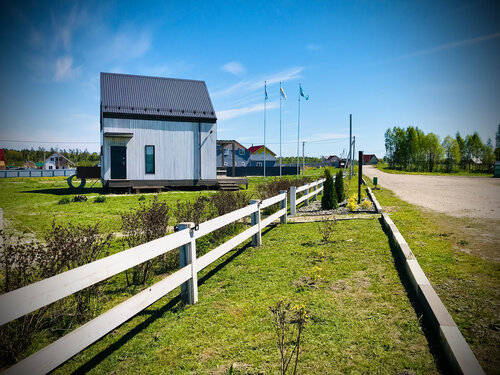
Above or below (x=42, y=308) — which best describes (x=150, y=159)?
above

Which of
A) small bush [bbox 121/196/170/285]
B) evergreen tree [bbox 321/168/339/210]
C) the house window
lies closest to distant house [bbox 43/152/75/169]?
the house window

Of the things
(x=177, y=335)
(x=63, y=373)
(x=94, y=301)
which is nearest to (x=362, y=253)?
(x=177, y=335)

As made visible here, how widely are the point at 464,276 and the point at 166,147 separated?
1953cm

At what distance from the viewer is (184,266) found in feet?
14.6

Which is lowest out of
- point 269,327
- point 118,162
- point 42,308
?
point 269,327

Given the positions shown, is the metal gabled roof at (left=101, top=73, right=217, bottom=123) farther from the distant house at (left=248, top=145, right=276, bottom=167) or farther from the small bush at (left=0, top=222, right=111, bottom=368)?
the distant house at (left=248, top=145, right=276, bottom=167)

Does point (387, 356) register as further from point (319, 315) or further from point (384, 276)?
point (384, 276)

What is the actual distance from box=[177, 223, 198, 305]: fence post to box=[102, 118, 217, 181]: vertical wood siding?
1798 cm

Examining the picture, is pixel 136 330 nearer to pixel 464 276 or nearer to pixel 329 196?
pixel 464 276

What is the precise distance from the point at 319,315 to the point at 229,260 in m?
2.94

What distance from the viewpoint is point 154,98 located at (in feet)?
74.4

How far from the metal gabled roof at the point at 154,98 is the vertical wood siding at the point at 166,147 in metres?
0.50

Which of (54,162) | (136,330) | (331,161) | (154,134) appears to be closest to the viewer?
(136,330)

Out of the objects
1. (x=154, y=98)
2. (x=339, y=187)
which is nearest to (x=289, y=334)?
(x=339, y=187)
